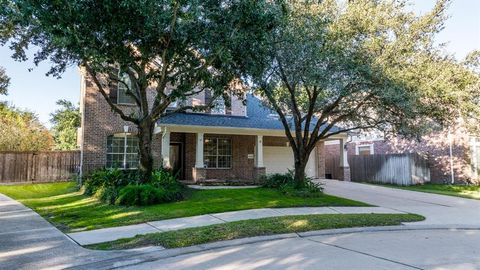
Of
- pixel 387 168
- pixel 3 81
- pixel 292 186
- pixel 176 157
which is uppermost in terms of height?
pixel 3 81

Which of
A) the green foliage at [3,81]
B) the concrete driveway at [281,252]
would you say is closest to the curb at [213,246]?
the concrete driveway at [281,252]

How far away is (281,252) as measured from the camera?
619 cm

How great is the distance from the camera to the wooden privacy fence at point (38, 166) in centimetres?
1803

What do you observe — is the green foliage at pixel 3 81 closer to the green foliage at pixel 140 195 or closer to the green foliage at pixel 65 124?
the green foliage at pixel 140 195

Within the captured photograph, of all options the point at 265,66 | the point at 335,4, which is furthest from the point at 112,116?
the point at 335,4

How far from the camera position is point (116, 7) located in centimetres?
823

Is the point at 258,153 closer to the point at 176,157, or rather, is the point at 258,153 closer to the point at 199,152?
the point at 199,152

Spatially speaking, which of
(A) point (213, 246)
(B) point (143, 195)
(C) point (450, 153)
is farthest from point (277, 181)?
(C) point (450, 153)

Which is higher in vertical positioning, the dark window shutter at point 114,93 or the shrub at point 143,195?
the dark window shutter at point 114,93

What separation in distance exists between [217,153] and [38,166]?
30.6 ft

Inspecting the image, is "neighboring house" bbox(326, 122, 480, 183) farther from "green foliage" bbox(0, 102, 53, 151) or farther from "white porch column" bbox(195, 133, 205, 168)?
"green foliage" bbox(0, 102, 53, 151)

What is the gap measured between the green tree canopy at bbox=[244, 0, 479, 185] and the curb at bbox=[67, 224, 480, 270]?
389cm

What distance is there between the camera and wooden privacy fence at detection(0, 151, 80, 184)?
18.0 metres

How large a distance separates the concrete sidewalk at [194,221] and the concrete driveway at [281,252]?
20.9 inches
